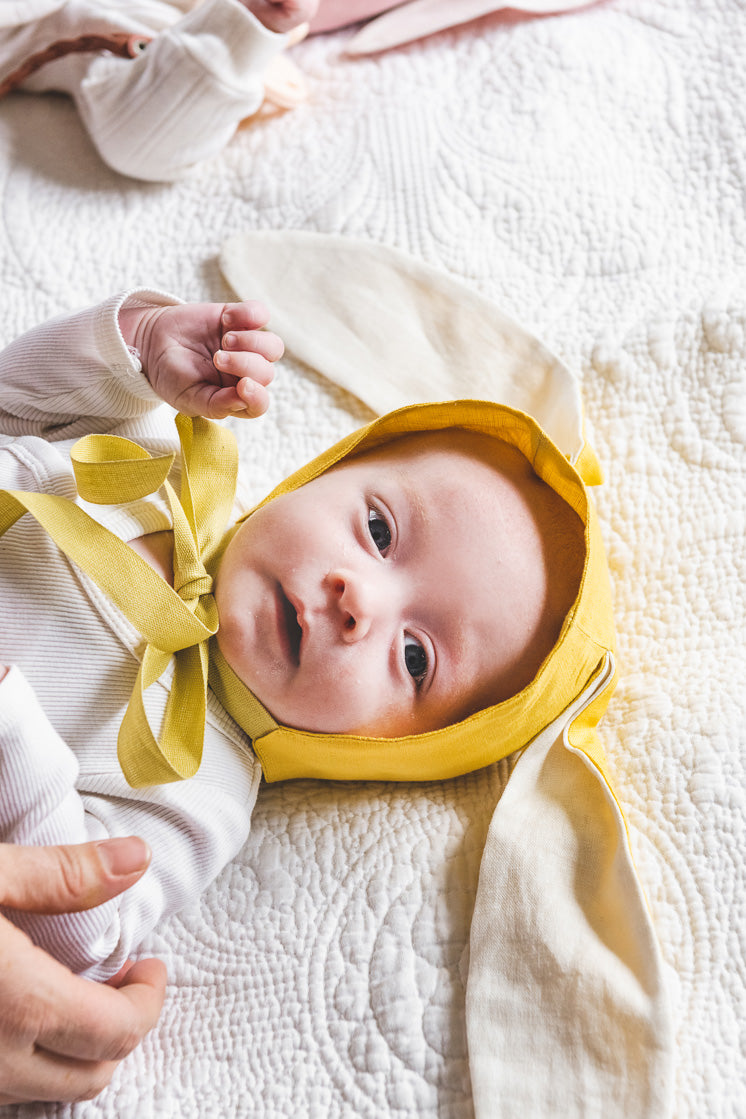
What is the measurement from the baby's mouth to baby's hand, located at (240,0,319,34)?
948 millimetres

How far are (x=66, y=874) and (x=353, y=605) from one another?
0.39 meters

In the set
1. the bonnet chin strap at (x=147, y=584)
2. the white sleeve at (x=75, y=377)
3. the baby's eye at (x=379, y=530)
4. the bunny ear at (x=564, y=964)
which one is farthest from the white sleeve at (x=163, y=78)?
the bunny ear at (x=564, y=964)

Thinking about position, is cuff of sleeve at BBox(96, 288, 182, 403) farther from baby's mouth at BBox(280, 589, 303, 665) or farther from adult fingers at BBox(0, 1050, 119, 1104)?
adult fingers at BBox(0, 1050, 119, 1104)

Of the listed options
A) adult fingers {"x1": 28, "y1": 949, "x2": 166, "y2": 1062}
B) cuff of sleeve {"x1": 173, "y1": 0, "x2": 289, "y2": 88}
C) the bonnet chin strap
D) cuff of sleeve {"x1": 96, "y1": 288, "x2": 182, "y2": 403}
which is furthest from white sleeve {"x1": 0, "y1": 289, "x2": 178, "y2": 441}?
adult fingers {"x1": 28, "y1": 949, "x2": 166, "y2": 1062}

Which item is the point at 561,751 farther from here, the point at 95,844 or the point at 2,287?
the point at 2,287

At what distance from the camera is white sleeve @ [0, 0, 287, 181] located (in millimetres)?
1465

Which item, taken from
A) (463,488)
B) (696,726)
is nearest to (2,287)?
(463,488)

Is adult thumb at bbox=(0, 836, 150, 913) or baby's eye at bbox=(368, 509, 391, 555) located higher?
adult thumb at bbox=(0, 836, 150, 913)

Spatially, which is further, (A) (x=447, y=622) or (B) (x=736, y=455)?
(B) (x=736, y=455)

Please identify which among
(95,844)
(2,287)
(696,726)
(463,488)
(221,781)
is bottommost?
(696,726)

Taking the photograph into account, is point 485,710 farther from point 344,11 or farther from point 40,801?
point 344,11

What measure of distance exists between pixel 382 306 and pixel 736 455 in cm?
57

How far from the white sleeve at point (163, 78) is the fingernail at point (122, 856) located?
114 cm

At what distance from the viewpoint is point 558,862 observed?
3.45 ft
